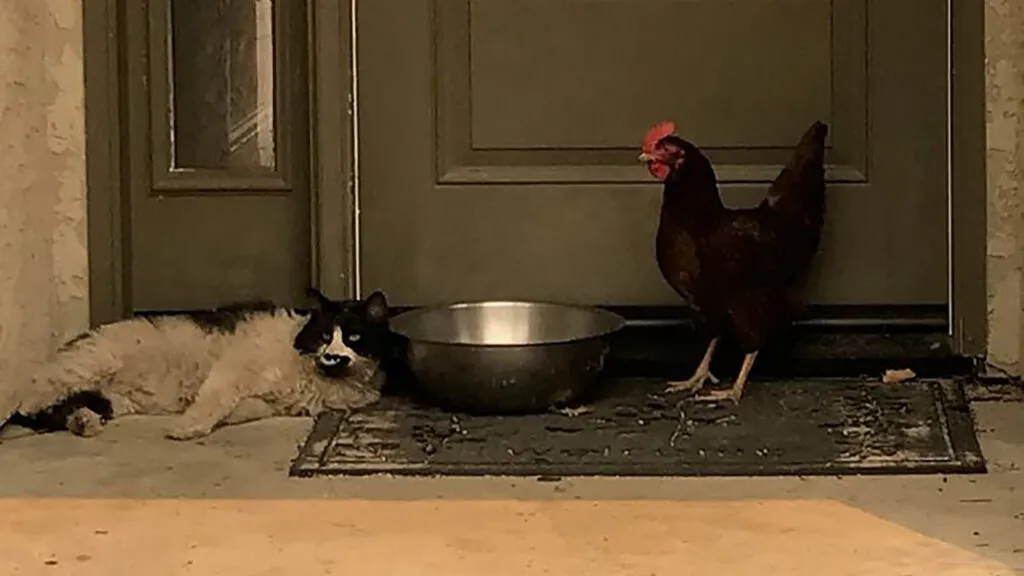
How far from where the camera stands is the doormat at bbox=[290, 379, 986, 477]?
1.92 m

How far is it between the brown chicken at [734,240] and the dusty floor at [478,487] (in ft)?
1.26

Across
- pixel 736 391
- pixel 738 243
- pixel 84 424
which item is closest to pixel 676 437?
pixel 736 391

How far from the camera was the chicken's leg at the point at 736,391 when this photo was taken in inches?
89.0

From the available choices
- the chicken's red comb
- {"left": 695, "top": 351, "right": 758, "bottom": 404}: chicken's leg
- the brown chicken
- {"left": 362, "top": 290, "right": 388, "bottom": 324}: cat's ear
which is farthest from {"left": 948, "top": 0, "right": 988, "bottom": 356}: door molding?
{"left": 362, "top": 290, "right": 388, "bottom": 324}: cat's ear

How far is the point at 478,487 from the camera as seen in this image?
1.85 metres

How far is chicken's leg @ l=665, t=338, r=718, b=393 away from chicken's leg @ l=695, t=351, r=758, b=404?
0.14 feet

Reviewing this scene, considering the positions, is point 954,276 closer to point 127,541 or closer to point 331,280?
point 331,280

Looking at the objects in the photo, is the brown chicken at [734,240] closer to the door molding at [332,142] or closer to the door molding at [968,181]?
the door molding at [968,181]

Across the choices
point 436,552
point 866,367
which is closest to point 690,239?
point 866,367

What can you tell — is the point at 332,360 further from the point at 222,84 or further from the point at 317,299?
the point at 222,84

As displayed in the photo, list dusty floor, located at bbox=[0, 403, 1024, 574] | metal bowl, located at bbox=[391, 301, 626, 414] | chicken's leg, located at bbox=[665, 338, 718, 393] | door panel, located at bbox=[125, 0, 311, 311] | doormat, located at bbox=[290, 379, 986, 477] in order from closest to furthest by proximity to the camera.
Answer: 1. dusty floor, located at bbox=[0, 403, 1024, 574]
2. doormat, located at bbox=[290, 379, 986, 477]
3. metal bowl, located at bbox=[391, 301, 626, 414]
4. chicken's leg, located at bbox=[665, 338, 718, 393]
5. door panel, located at bbox=[125, 0, 311, 311]

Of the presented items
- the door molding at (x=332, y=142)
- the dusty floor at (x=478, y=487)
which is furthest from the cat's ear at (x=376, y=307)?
the dusty floor at (x=478, y=487)

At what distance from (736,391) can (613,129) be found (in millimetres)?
493

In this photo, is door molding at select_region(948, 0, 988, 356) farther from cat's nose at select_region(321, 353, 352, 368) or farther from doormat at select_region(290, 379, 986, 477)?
cat's nose at select_region(321, 353, 352, 368)
